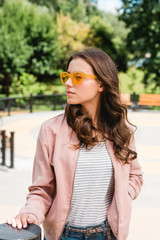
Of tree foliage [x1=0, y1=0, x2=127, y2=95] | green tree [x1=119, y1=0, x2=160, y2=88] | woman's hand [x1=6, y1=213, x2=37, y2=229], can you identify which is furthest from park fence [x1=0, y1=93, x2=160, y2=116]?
woman's hand [x1=6, y1=213, x2=37, y2=229]

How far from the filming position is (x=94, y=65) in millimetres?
1854

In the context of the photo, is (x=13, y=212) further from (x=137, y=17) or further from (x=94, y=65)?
(x=137, y=17)

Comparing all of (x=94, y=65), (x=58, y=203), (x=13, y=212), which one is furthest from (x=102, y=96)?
(x=13, y=212)

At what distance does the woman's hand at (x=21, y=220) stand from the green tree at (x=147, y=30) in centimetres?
2525

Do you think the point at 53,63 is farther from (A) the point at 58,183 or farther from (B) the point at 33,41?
(A) the point at 58,183

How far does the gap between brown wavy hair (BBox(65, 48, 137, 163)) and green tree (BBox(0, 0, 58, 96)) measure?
22300 mm

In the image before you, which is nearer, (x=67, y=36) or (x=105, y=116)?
(x=105, y=116)

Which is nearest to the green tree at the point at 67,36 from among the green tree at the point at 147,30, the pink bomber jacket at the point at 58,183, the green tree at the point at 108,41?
the green tree at the point at 108,41

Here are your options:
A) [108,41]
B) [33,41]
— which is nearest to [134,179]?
[33,41]

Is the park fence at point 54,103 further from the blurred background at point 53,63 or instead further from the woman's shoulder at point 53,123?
the woman's shoulder at point 53,123

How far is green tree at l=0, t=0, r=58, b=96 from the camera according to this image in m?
23.7

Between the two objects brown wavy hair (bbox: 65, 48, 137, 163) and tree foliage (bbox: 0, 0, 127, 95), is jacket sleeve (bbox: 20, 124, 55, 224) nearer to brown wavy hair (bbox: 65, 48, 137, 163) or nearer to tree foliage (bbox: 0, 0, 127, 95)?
brown wavy hair (bbox: 65, 48, 137, 163)

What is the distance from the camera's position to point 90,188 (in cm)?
183

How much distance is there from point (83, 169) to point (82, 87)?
0.47 meters
